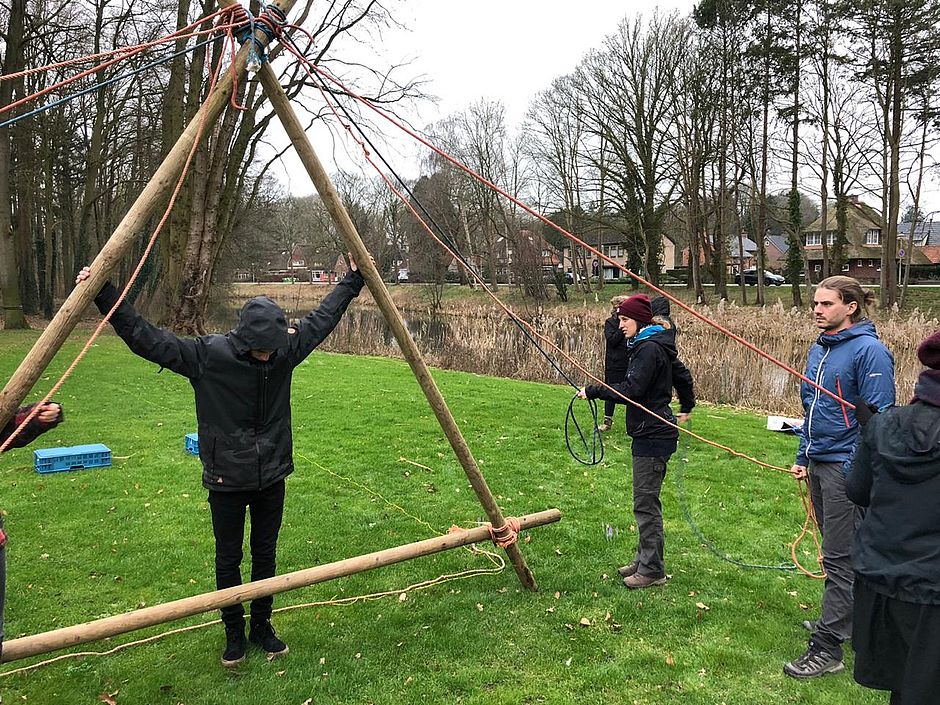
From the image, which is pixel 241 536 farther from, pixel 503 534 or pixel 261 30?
pixel 261 30

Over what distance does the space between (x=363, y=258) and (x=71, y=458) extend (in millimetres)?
5360

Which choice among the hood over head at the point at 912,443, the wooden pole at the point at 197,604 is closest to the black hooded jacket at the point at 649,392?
the wooden pole at the point at 197,604

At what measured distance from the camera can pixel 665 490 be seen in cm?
705

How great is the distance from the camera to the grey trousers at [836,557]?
12.4 ft

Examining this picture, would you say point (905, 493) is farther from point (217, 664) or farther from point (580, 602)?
point (217, 664)

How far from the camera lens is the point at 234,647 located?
3.92 meters

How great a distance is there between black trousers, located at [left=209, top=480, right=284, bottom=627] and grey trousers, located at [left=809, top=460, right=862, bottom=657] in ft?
9.93

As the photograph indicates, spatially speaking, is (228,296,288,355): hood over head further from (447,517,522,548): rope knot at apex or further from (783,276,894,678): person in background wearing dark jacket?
(783,276,894,678): person in background wearing dark jacket

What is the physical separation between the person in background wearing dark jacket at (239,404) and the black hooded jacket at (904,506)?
2736 mm

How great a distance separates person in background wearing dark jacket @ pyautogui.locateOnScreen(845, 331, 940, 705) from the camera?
2.68 meters

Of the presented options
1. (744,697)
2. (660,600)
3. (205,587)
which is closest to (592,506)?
(660,600)

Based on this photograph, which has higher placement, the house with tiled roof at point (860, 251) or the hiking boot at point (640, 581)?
the house with tiled roof at point (860, 251)

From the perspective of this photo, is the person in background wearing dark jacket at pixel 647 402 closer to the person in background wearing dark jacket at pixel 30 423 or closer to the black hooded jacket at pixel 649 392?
the black hooded jacket at pixel 649 392

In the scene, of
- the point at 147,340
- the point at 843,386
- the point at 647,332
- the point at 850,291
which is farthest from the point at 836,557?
the point at 147,340
